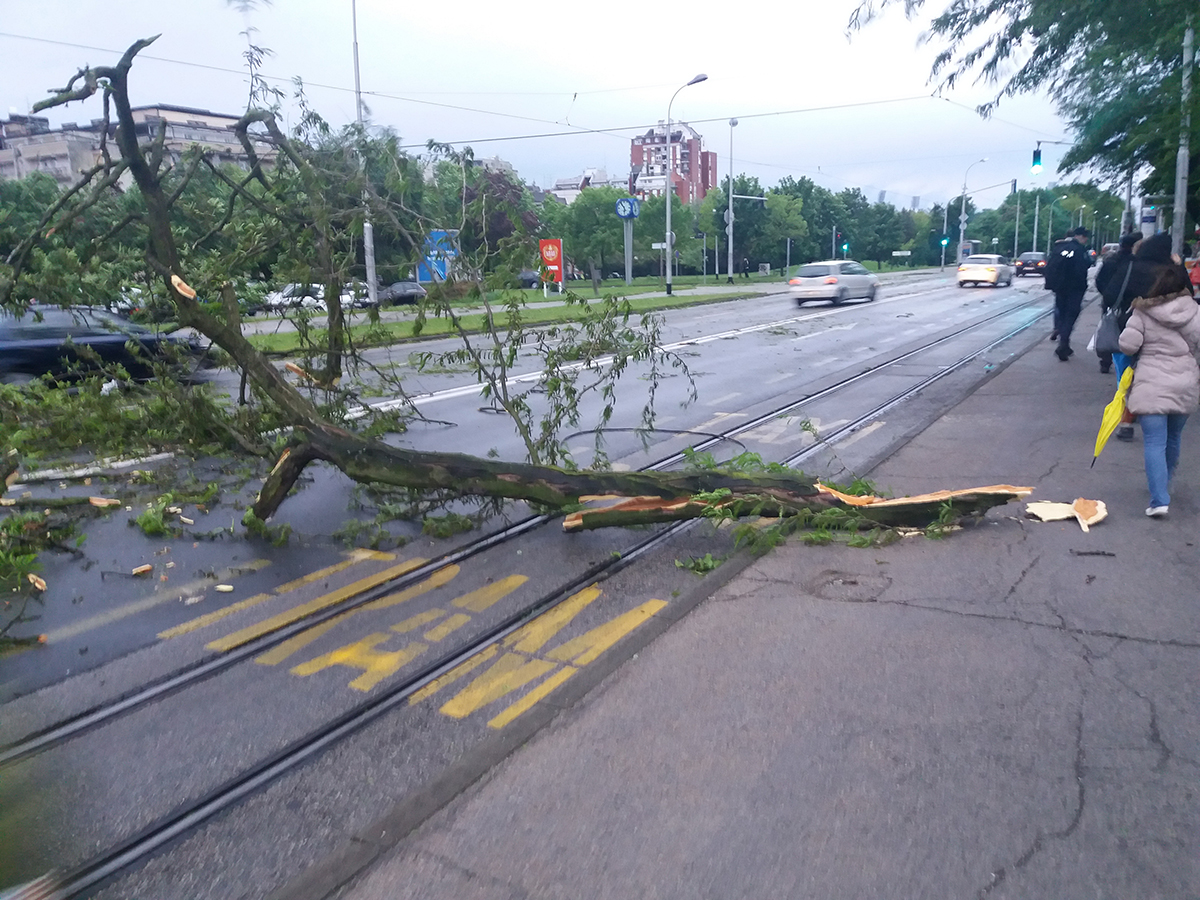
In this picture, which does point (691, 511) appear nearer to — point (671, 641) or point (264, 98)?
point (671, 641)

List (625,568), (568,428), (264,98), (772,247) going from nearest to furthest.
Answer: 1. (625,568)
2. (264,98)
3. (568,428)
4. (772,247)

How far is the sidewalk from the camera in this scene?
2836mm

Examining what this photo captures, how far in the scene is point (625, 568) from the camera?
5727 mm

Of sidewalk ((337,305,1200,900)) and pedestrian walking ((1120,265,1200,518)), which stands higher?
pedestrian walking ((1120,265,1200,518))

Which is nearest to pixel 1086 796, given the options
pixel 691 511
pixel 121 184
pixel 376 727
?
pixel 376 727

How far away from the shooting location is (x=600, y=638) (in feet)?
15.3

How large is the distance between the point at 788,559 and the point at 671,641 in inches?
57.9

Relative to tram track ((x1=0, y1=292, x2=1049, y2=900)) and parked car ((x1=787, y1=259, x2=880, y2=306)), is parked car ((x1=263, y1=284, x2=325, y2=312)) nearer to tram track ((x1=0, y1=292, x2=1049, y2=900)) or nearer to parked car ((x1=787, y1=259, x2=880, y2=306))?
tram track ((x1=0, y1=292, x2=1049, y2=900))

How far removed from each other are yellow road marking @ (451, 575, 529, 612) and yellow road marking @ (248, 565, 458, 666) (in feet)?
0.90

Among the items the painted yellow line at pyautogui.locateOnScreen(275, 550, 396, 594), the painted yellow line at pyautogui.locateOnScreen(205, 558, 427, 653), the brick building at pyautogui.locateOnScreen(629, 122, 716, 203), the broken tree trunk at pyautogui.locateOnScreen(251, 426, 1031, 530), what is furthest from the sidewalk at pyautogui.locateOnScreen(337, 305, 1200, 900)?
the brick building at pyautogui.locateOnScreen(629, 122, 716, 203)

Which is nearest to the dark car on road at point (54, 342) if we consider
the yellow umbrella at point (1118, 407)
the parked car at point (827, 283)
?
the yellow umbrella at point (1118, 407)

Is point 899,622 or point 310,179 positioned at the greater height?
point 310,179

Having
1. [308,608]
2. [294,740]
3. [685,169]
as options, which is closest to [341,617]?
[308,608]

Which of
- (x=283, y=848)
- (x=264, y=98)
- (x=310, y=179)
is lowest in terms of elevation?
(x=283, y=848)
